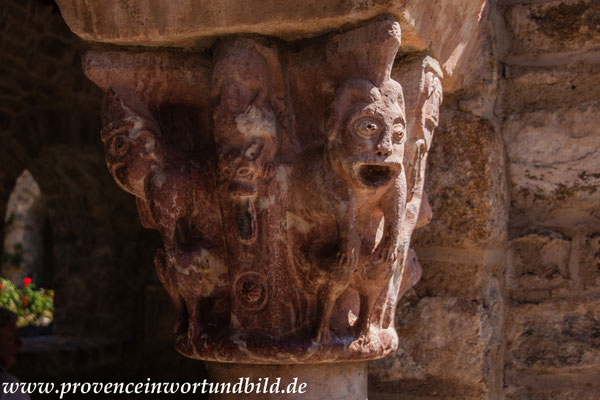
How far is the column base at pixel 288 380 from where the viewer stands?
1333mm

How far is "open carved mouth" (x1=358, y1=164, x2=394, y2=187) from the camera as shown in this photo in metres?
1.15

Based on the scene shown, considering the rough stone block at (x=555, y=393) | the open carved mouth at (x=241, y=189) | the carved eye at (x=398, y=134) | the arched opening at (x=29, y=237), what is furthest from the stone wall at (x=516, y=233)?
the arched opening at (x=29, y=237)

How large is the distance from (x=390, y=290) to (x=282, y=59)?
0.50 metres

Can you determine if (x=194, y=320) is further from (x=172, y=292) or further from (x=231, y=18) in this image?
(x=231, y=18)

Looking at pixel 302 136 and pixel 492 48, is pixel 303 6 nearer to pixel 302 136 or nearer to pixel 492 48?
pixel 302 136

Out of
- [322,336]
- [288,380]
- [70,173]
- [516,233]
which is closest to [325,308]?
[322,336]

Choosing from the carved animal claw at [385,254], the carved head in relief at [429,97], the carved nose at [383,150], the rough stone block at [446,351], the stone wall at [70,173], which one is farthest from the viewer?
the stone wall at [70,173]

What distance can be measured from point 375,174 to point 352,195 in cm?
5

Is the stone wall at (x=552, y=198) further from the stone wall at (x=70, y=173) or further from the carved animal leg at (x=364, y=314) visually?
the stone wall at (x=70, y=173)

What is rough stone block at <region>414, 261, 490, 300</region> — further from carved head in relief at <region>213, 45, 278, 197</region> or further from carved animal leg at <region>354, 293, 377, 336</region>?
carved head in relief at <region>213, 45, 278, 197</region>

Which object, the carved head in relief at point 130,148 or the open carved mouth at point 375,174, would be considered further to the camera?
the carved head in relief at point 130,148

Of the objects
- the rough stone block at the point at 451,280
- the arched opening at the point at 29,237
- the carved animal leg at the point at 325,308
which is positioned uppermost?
the carved animal leg at the point at 325,308

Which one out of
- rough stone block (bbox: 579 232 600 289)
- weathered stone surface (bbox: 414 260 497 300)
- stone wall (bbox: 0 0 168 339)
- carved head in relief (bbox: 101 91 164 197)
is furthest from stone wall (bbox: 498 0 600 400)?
stone wall (bbox: 0 0 168 339)

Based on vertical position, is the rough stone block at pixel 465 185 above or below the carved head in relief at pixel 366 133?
below
